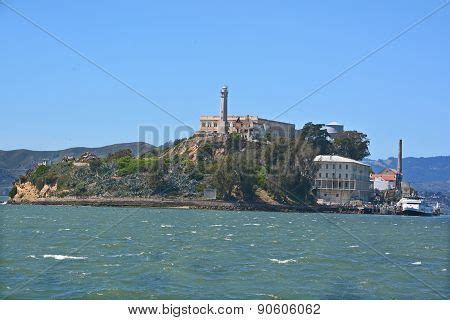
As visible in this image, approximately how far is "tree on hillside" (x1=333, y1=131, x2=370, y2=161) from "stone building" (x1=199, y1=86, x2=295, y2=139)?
11.3 metres

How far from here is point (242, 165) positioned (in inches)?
5541

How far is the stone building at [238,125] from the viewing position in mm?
166000

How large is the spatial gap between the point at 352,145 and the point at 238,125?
28604 millimetres

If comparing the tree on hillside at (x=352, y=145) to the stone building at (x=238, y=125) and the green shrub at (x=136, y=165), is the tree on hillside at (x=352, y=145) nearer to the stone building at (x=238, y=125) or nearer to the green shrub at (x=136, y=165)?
the stone building at (x=238, y=125)

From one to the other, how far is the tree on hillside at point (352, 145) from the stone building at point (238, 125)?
37.0ft

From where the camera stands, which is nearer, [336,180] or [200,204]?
[200,204]

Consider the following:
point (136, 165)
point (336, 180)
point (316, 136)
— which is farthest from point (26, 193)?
point (336, 180)

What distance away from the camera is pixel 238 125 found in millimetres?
168500

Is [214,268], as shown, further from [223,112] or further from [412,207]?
[223,112]

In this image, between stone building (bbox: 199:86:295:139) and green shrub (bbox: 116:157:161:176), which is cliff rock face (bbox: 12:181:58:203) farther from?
stone building (bbox: 199:86:295:139)

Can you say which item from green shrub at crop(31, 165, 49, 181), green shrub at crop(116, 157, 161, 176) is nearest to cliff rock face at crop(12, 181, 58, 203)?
green shrub at crop(31, 165, 49, 181)

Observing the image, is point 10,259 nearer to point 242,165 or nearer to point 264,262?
point 264,262

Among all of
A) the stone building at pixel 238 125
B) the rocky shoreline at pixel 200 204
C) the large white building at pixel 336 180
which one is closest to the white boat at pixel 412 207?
the rocky shoreline at pixel 200 204
